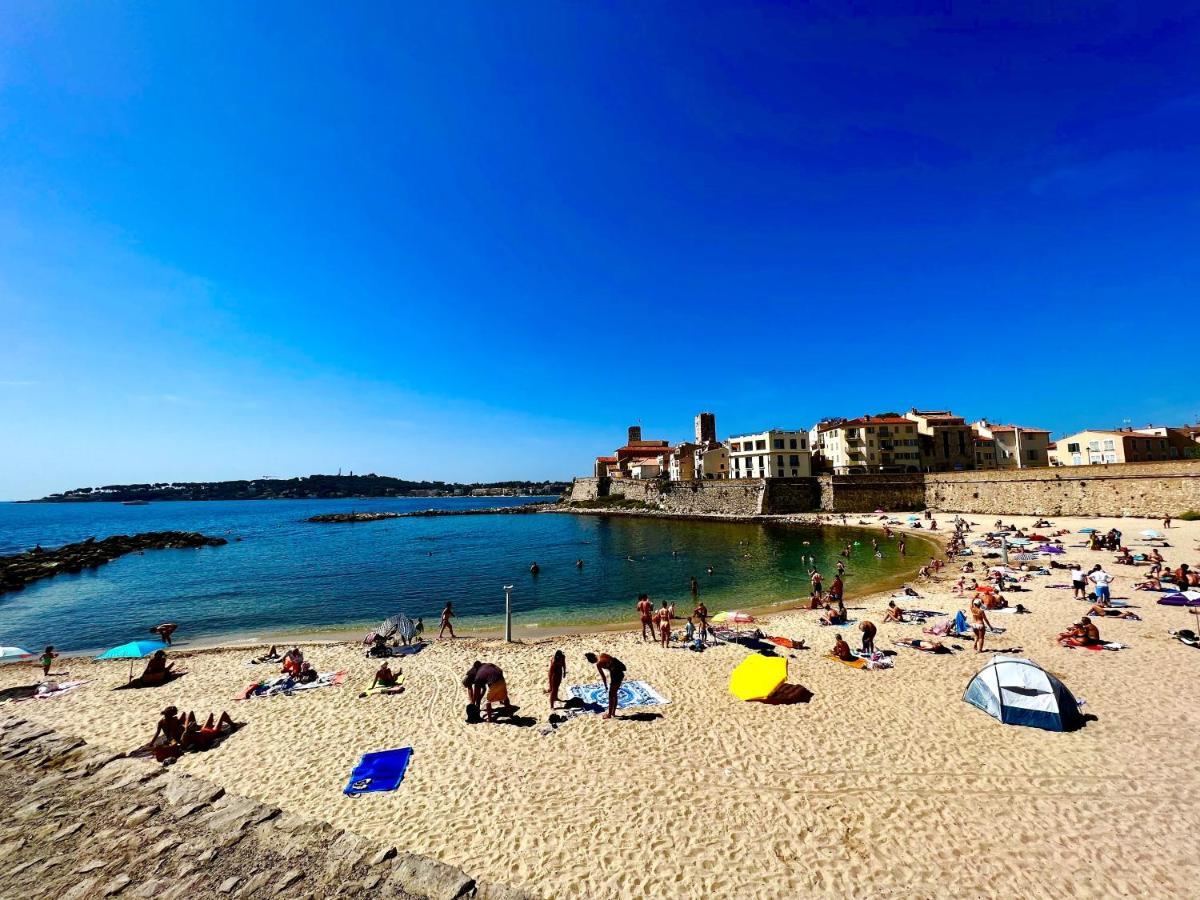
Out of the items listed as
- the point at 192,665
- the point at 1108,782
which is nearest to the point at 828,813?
the point at 1108,782

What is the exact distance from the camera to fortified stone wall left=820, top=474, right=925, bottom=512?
196 feet

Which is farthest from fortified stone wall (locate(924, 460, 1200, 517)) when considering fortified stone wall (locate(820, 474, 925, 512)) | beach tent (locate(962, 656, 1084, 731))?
beach tent (locate(962, 656, 1084, 731))

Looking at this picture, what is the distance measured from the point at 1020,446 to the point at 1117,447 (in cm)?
1001

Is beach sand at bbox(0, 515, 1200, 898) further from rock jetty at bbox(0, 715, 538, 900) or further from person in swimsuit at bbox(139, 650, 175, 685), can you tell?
person in swimsuit at bbox(139, 650, 175, 685)

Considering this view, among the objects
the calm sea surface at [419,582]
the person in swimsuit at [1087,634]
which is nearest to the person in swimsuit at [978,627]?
the person in swimsuit at [1087,634]

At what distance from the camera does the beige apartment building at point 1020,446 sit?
65.6m

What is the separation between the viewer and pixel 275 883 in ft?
20.1

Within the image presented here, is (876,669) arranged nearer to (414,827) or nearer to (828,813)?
(828,813)

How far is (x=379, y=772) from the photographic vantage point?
8469 mm

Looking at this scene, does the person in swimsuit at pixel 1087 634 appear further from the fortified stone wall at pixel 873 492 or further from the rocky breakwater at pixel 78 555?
the rocky breakwater at pixel 78 555

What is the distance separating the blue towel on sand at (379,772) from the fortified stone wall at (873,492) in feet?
204

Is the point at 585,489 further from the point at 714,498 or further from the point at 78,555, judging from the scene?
the point at 78,555

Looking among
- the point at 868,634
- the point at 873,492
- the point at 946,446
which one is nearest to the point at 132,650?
the point at 868,634

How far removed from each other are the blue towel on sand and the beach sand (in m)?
0.20
